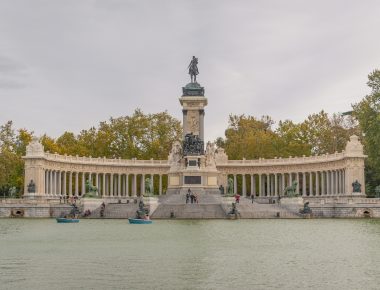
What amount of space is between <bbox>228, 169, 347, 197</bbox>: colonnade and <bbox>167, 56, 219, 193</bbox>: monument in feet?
35.1

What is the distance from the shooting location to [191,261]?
81.0ft

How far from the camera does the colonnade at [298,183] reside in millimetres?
86812

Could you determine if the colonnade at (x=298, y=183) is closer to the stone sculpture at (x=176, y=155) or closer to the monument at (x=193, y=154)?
the monument at (x=193, y=154)

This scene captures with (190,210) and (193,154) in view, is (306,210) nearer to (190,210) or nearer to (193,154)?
(190,210)

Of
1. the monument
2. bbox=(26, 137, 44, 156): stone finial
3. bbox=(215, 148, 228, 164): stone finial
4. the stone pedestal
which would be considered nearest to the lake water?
the stone pedestal

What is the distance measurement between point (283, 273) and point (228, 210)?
40.9m

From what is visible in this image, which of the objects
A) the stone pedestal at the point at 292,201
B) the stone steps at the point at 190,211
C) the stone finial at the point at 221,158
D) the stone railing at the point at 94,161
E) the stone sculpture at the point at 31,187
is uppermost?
the stone finial at the point at 221,158

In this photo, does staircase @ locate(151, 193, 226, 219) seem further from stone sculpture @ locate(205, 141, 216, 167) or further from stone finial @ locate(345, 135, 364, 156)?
stone finial @ locate(345, 135, 364, 156)

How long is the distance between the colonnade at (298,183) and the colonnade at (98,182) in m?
13.3

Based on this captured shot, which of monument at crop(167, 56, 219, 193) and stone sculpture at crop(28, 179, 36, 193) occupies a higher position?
monument at crop(167, 56, 219, 193)

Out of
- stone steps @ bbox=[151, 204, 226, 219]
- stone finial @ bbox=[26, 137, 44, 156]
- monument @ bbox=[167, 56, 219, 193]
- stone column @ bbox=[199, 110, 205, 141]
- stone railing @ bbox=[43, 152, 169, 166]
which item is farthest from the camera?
stone railing @ bbox=[43, 152, 169, 166]

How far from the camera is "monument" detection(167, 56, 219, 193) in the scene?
82125mm

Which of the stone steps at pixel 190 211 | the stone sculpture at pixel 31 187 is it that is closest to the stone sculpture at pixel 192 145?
the stone steps at pixel 190 211

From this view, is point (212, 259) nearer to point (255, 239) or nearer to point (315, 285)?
point (315, 285)
